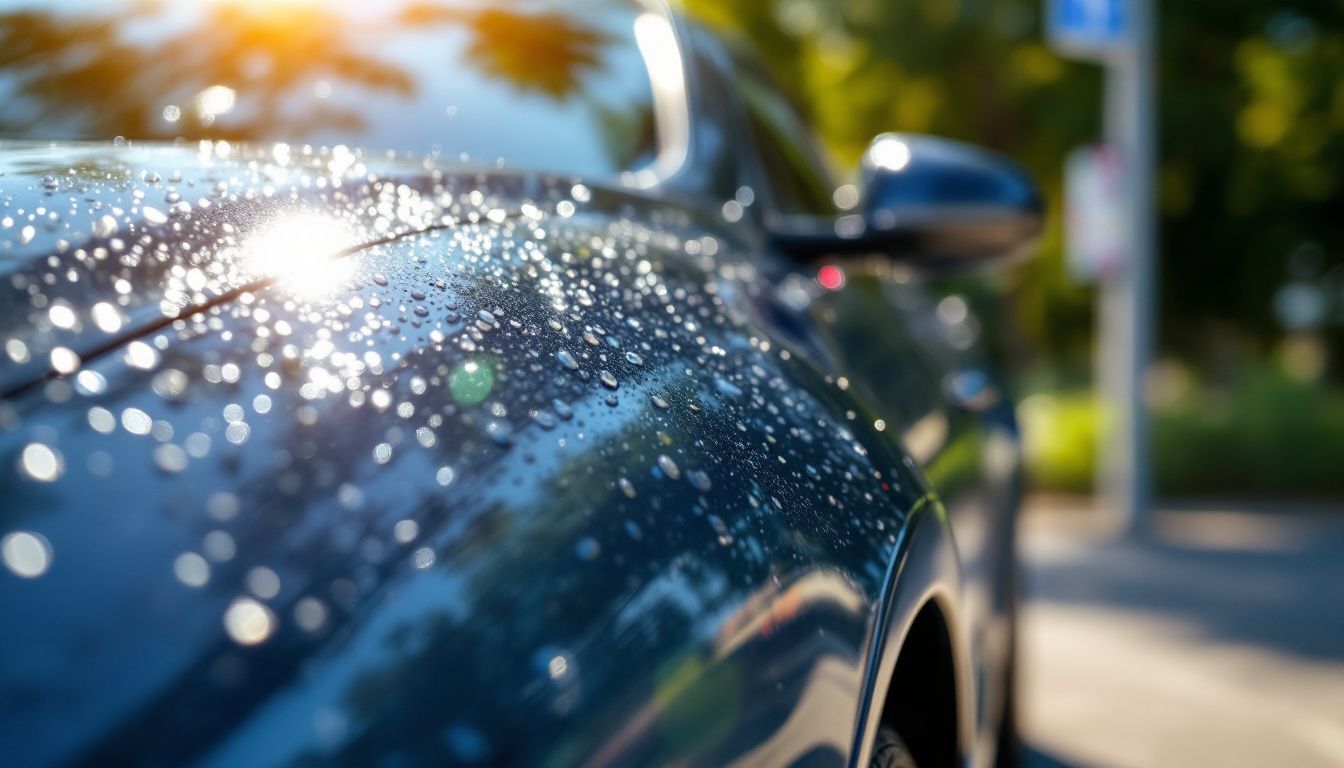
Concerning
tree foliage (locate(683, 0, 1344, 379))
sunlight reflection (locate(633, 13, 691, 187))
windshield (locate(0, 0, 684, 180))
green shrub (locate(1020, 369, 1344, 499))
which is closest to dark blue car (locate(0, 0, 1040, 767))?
windshield (locate(0, 0, 684, 180))

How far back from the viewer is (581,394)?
1.07 metres

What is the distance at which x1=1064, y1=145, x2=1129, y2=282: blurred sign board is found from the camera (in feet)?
30.3

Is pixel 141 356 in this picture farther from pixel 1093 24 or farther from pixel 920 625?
pixel 1093 24

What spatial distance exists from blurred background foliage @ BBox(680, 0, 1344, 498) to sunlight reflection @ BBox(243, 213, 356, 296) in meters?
14.8

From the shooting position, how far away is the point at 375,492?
2.86ft

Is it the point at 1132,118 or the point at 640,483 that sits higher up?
the point at 1132,118

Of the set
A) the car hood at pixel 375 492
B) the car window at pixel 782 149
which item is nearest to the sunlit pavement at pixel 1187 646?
the car window at pixel 782 149

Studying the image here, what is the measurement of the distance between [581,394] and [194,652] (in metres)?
0.40

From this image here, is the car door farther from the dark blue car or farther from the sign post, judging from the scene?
the sign post

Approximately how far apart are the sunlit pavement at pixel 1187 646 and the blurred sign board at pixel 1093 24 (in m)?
3.09

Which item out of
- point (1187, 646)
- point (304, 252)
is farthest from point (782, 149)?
point (1187, 646)

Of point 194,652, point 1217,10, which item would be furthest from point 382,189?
point 1217,10

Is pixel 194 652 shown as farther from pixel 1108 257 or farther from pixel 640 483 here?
pixel 1108 257

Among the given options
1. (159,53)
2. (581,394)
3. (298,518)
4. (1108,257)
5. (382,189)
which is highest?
(1108,257)
